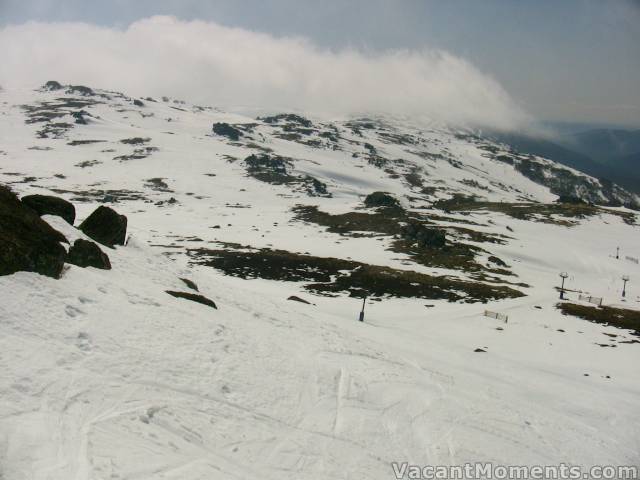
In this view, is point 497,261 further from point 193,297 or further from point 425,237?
point 193,297

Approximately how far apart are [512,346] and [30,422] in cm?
3193

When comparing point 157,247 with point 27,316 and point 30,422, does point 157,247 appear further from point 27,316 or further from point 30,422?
point 30,422

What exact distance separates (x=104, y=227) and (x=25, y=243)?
1111 cm

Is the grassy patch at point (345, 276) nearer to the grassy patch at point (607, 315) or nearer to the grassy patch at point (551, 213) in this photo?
the grassy patch at point (607, 315)

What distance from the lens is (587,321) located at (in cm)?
4034

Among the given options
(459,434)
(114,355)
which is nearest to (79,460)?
(114,355)

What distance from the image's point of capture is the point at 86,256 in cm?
1911

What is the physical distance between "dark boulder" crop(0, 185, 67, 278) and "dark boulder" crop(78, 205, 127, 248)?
7.57 m

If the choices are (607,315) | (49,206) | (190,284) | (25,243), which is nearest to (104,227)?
(49,206)

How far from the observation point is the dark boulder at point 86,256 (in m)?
18.6

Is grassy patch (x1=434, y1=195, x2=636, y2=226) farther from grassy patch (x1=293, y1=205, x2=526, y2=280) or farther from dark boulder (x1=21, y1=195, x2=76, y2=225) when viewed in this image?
dark boulder (x1=21, y1=195, x2=76, y2=225)

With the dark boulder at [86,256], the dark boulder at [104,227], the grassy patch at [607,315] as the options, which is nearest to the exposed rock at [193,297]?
the dark boulder at [86,256]

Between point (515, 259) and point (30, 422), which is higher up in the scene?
point (515, 259)

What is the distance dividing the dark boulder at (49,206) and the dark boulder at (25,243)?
582 centimetres
